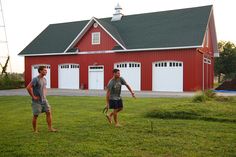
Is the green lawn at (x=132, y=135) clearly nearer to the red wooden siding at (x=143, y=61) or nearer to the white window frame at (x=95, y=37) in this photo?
the red wooden siding at (x=143, y=61)

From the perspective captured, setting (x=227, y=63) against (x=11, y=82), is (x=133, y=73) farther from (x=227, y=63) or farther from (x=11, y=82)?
(x=227, y=63)

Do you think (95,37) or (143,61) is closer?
(143,61)

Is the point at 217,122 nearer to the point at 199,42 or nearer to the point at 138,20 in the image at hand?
the point at 199,42

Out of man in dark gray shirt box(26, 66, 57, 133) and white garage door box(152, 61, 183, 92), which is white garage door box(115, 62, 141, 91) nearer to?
Answer: white garage door box(152, 61, 183, 92)

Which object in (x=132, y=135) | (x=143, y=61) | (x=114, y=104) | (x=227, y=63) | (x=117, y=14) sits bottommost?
(x=132, y=135)

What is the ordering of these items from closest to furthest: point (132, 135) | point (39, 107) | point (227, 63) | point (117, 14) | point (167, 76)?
point (132, 135), point (39, 107), point (167, 76), point (117, 14), point (227, 63)

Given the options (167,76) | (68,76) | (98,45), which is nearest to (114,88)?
(167,76)

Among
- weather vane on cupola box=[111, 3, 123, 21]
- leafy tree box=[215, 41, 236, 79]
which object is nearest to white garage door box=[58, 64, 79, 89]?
weather vane on cupola box=[111, 3, 123, 21]

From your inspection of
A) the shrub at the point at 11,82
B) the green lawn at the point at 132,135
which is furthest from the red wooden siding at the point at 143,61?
the green lawn at the point at 132,135

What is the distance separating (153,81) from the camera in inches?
1001

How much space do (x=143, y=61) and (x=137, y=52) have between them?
37.3 inches

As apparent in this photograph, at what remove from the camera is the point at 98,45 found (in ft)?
92.7

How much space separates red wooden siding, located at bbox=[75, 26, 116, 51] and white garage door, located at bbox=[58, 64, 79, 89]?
6.66 ft

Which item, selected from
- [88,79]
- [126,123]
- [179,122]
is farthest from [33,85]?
[88,79]
